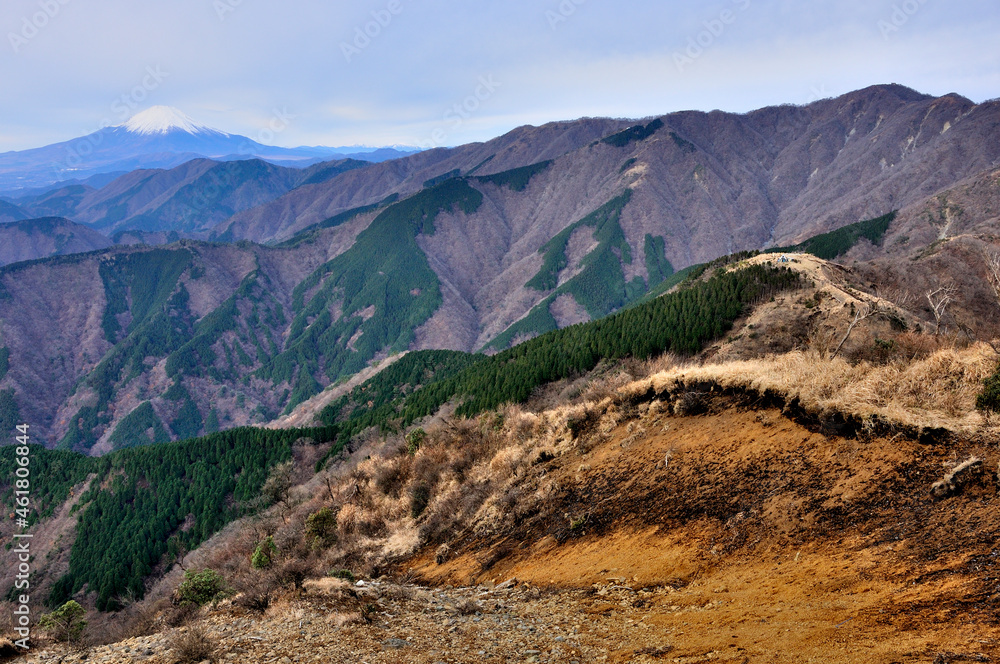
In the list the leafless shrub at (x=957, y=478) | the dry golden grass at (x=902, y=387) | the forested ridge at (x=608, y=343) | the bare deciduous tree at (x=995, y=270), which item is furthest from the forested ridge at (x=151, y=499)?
the bare deciduous tree at (x=995, y=270)

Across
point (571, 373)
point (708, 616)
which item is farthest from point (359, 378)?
point (708, 616)

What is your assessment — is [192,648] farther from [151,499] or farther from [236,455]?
[151,499]

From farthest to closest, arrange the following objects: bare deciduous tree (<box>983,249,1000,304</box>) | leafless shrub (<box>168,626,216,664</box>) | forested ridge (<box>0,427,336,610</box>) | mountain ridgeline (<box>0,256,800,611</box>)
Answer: forested ridge (<box>0,427,336,610</box>) → mountain ridgeline (<box>0,256,800,611</box>) → bare deciduous tree (<box>983,249,1000,304</box>) → leafless shrub (<box>168,626,216,664</box>)

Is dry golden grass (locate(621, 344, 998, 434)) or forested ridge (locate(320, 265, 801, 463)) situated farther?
forested ridge (locate(320, 265, 801, 463))

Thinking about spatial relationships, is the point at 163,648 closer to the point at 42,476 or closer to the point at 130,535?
the point at 130,535

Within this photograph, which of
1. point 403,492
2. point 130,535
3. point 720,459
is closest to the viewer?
point 720,459

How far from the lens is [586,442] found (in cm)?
2753

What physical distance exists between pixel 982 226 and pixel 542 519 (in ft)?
578

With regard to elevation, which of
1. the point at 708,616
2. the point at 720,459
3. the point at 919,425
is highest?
the point at 919,425

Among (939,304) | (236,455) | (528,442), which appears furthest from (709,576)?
(236,455)

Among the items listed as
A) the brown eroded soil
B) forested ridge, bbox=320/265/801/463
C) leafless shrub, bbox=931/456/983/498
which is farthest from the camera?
forested ridge, bbox=320/265/801/463

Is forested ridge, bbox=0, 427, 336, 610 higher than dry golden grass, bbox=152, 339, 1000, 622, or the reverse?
dry golden grass, bbox=152, 339, 1000, 622

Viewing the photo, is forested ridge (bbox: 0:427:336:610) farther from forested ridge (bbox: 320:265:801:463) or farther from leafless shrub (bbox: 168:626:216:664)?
leafless shrub (bbox: 168:626:216:664)

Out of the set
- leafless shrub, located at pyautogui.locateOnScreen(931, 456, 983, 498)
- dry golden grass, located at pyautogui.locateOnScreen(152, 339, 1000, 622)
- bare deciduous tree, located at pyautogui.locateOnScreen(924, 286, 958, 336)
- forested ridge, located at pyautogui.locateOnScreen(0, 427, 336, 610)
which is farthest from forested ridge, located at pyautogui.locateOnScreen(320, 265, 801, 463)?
leafless shrub, located at pyautogui.locateOnScreen(931, 456, 983, 498)
